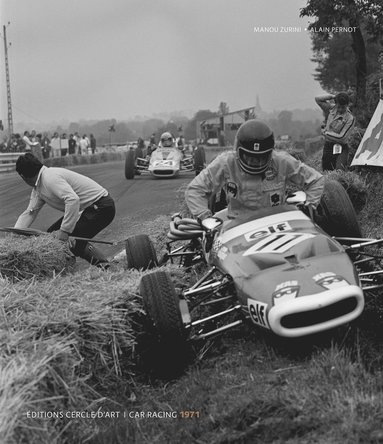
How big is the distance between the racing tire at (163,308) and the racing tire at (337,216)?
6.53ft

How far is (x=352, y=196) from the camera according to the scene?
29.1 feet

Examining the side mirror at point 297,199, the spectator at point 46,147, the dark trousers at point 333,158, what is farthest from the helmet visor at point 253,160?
the spectator at point 46,147

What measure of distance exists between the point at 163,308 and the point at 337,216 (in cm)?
222

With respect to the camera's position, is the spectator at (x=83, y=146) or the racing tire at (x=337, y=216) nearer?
the racing tire at (x=337, y=216)

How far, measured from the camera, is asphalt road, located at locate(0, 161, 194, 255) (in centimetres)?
1243


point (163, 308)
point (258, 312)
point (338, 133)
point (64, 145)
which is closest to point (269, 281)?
point (258, 312)

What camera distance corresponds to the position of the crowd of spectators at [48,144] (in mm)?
27000

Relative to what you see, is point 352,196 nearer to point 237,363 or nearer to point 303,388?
point 237,363

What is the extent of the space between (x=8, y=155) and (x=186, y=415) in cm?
2290

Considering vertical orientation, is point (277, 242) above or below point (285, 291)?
above

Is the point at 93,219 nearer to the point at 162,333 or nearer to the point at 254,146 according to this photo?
the point at 254,146

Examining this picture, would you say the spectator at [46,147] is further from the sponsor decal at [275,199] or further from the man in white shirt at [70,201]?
the sponsor decal at [275,199]

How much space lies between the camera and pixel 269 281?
4281mm

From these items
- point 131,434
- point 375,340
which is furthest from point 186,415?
point 375,340
